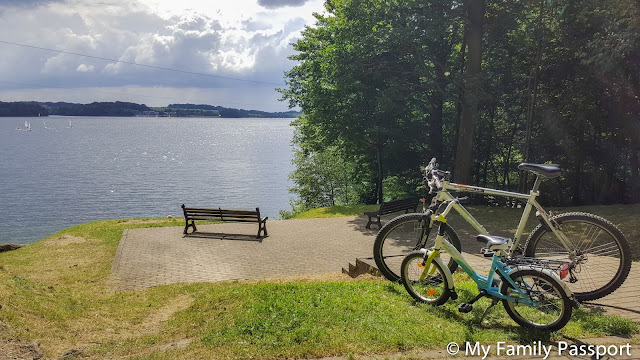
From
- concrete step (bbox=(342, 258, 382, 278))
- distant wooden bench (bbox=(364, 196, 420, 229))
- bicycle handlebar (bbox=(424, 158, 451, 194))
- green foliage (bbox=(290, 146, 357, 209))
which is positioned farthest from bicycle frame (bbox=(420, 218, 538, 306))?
green foliage (bbox=(290, 146, 357, 209))

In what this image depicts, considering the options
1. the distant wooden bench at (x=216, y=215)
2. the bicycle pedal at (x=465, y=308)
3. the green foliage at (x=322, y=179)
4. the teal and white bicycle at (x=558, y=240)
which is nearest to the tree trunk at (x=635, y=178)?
the distant wooden bench at (x=216, y=215)

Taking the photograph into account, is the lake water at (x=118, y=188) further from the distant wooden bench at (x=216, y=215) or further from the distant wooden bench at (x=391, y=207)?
the distant wooden bench at (x=391, y=207)

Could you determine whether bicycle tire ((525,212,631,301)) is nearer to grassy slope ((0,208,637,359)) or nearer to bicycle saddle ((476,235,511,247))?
grassy slope ((0,208,637,359))

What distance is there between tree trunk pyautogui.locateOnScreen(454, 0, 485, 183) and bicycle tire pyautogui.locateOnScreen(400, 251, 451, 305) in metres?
13.6

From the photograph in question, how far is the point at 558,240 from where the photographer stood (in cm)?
555

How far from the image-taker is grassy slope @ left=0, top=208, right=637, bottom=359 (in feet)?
14.9

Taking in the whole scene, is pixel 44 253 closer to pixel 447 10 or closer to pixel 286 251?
pixel 286 251

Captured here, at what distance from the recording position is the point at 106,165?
7388 cm

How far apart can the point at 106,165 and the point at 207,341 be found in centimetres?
7573

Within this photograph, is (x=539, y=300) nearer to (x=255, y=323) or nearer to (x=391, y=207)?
(x=255, y=323)

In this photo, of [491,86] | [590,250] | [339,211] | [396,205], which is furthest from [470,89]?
[590,250]

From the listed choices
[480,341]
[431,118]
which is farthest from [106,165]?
[480,341]

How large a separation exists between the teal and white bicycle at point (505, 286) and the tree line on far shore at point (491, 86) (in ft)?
37.8

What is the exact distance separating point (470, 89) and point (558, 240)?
13362 mm
